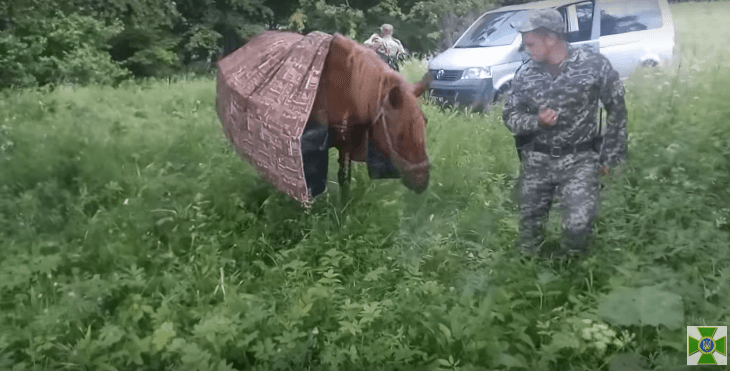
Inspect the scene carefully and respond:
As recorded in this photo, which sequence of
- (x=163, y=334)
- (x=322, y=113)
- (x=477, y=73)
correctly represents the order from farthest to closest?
(x=322, y=113) → (x=477, y=73) → (x=163, y=334)

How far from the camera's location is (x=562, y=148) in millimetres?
2967

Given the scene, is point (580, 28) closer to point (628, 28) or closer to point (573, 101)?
point (628, 28)

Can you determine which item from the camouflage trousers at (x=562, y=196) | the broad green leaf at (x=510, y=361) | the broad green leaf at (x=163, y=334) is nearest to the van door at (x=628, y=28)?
the camouflage trousers at (x=562, y=196)

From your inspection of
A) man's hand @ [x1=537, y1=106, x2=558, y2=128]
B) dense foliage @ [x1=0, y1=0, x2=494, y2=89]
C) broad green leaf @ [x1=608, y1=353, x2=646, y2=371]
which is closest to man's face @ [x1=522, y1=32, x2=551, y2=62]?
man's hand @ [x1=537, y1=106, x2=558, y2=128]

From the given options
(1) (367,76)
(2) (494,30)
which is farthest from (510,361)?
(1) (367,76)

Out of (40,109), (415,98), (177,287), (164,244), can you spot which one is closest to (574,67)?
(415,98)

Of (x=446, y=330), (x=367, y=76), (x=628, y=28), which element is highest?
(x=628, y=28)

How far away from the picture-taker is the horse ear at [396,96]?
341 cm

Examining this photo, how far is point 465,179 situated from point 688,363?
186 cm

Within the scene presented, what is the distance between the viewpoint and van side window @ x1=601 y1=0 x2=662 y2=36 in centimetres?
257

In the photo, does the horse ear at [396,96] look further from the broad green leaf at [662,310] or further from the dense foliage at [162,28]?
the broad green leaf at [662,310]

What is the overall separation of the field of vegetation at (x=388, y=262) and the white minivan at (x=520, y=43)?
125 millimetres

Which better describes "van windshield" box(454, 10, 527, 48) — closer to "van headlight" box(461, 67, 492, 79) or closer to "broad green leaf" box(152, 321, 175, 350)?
"van headlight" box(461, 67, 492, 79)

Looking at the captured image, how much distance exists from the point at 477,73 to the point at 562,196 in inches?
35.1
